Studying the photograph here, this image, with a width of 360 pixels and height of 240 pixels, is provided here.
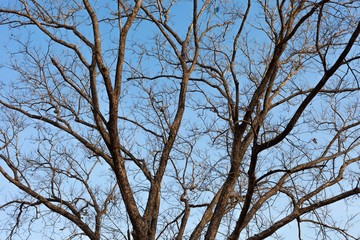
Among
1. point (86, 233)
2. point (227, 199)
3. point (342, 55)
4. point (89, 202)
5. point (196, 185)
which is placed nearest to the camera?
point (342, 55)

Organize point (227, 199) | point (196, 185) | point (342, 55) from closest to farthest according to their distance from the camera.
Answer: point (342, 55), point (227, 199), point (196, 185)

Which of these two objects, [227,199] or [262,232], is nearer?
[262,232]

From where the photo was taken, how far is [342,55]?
5426mm

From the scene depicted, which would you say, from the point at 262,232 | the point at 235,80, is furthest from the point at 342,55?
the point at 235,80

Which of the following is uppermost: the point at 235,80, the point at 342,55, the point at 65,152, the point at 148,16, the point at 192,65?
the point at 148,16

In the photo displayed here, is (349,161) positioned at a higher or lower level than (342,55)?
higher

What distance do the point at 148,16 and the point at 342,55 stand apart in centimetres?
505

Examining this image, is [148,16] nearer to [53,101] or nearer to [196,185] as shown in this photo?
[53,101]

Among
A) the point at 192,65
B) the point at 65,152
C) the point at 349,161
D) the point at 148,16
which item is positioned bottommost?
the point at 349,161

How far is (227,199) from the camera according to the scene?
8.21 meters

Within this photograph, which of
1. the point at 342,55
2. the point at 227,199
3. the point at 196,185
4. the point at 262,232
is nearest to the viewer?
the point at 342,55

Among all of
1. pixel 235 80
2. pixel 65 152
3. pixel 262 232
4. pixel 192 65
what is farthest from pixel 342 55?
pixel 65 152

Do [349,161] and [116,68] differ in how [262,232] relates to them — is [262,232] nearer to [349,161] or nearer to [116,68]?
[349,161]

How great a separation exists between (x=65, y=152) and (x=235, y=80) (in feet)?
12.1
